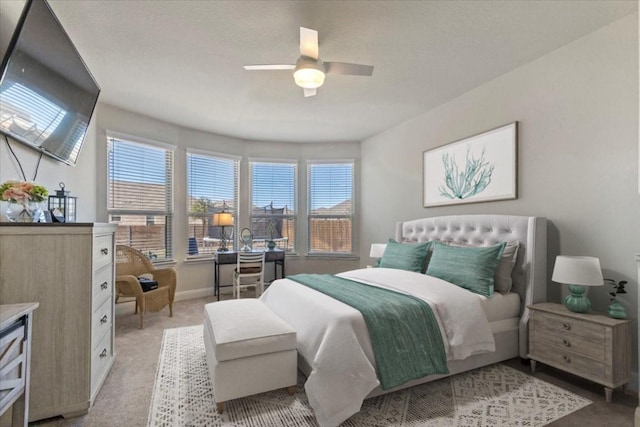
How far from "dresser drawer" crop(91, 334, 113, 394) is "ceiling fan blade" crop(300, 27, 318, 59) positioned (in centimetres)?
251

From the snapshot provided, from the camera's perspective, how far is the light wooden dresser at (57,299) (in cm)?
178

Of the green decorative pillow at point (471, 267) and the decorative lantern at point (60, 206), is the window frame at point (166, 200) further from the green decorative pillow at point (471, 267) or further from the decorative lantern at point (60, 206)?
the green decorative pillow at point (471, 267)

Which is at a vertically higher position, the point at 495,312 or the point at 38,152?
the point at 38,152

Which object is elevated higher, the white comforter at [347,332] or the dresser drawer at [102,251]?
the dresser drawer at [102,251]

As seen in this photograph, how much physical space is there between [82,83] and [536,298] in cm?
433

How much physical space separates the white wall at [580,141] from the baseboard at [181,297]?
4.07 meters

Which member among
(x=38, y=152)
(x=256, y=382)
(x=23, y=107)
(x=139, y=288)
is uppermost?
(x=23, y=107)

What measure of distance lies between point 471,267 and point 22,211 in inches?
132

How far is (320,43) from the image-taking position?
2.57 metres

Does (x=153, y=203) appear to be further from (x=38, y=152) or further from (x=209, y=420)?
(x=209, y=420)

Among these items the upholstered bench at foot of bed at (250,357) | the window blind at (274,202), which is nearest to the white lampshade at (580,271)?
the upholstered bench at foot of bed at (250,357)

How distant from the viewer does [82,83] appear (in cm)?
265

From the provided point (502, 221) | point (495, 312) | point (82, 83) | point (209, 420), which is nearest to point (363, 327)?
point (209, 420)

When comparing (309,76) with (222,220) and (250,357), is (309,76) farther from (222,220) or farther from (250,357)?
(222,220)
